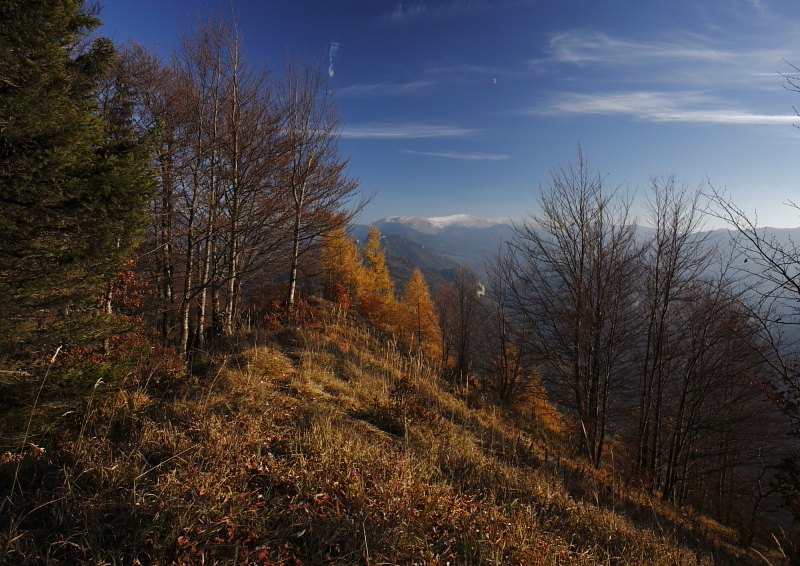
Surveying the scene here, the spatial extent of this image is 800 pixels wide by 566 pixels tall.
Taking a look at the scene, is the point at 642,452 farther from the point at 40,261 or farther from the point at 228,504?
the point at 40,261

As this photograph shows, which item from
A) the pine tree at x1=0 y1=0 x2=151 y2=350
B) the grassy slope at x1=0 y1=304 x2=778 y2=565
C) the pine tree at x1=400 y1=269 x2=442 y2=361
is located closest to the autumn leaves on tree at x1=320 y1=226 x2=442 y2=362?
the pine tree at x1=400 y1=269 x2=442 y2=361

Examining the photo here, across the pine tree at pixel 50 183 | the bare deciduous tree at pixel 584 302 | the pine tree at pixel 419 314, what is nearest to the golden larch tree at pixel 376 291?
the pine tree at pixel 419 314

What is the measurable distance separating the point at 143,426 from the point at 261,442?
1.01 meters

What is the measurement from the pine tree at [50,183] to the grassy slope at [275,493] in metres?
1.33

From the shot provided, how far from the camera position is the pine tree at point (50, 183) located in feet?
10.9

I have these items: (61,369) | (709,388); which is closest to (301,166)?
(61,369)

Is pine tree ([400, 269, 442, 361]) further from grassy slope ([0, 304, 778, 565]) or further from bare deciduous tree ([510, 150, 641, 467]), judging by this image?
grassy slope ([0, 304, 778, 565])

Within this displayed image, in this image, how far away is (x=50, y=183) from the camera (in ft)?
11.5

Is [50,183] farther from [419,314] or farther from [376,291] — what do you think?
[419,314]

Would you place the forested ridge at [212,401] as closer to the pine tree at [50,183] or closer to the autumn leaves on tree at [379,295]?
the pine tree at [50,183]

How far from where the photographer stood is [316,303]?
14695 millimetres

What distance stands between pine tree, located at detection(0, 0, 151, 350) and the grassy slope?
133cm

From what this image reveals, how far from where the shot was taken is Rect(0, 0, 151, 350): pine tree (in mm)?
3316

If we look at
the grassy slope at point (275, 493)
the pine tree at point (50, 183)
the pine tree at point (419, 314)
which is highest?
the pine tree at point (50, 183)
